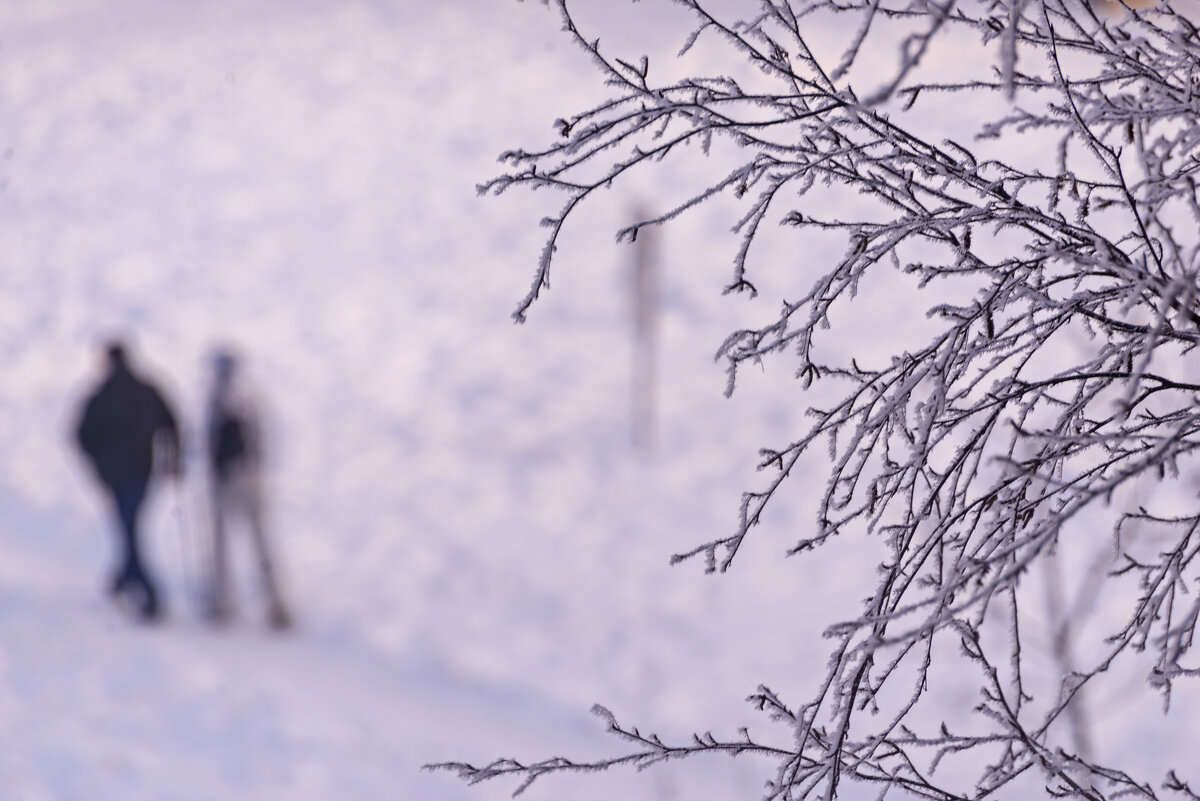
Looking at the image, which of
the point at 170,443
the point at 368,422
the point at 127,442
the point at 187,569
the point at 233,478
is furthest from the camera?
the point at 368,422

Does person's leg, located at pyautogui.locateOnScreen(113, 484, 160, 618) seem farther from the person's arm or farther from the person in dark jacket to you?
the person's arm

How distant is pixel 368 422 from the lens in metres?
14.9

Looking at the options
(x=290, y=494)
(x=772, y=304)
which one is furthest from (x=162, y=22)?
(x=772, y=304)

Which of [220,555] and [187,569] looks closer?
[220,555]

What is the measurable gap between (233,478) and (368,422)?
590cm

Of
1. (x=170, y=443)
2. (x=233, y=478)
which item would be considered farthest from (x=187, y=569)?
(x=170, y=443)

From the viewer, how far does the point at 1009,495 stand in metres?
2.40

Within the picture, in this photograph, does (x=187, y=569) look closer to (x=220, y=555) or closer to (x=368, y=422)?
(x=220, y=555)

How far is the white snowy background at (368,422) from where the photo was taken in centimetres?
741

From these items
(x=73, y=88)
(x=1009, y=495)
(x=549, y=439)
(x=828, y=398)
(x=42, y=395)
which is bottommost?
(x=1009, y=495)

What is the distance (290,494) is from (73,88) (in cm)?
907

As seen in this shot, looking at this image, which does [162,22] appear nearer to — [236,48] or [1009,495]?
[236,48]

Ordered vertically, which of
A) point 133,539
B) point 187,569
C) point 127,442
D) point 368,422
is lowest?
point 133,539

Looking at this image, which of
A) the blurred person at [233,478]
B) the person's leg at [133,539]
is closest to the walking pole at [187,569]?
the blurred person at [233,478]
